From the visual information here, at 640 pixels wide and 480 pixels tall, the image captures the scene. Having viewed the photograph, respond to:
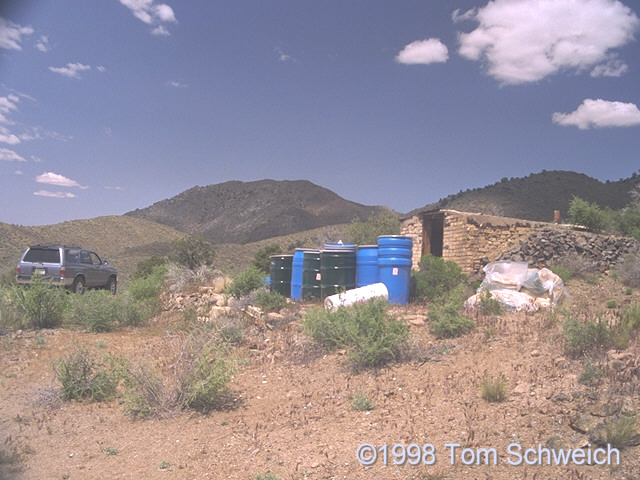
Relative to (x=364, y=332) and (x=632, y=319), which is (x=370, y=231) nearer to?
(x=364, y=332)

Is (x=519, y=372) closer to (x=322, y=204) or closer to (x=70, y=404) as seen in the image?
(x=70, y=404)

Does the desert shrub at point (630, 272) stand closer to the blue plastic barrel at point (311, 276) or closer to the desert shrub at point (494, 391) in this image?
the blue plastic barrel at point (311, 276)

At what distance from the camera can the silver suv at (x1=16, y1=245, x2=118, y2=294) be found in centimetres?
1505

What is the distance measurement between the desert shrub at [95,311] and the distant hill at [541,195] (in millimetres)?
26396

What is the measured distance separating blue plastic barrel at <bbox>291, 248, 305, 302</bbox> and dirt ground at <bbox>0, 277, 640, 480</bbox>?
14.1 ft

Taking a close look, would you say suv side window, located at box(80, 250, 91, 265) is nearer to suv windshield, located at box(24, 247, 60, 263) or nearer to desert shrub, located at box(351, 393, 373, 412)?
suv windshield, located at box(24, 247, 60, 263)

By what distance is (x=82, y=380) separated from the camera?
6855 millimetres

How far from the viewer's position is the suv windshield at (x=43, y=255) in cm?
1527

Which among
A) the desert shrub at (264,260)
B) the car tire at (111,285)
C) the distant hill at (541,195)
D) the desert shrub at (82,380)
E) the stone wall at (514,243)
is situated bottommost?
the desert shrub at (82,380)

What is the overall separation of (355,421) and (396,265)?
5641 millimetres

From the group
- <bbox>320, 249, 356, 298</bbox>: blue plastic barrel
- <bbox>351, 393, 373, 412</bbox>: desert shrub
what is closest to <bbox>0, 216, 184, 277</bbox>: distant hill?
<bbox>320, 249, 356, 298</bbox>: blue plastic barrel

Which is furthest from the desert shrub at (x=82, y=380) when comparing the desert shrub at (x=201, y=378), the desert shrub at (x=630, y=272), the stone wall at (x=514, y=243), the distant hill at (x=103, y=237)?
the distant hill at (x=103, y=237)

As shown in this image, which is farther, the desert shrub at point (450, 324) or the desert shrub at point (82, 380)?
the desert shrub at point (450, 324)

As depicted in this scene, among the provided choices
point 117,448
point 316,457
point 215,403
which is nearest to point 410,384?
point 316,457
